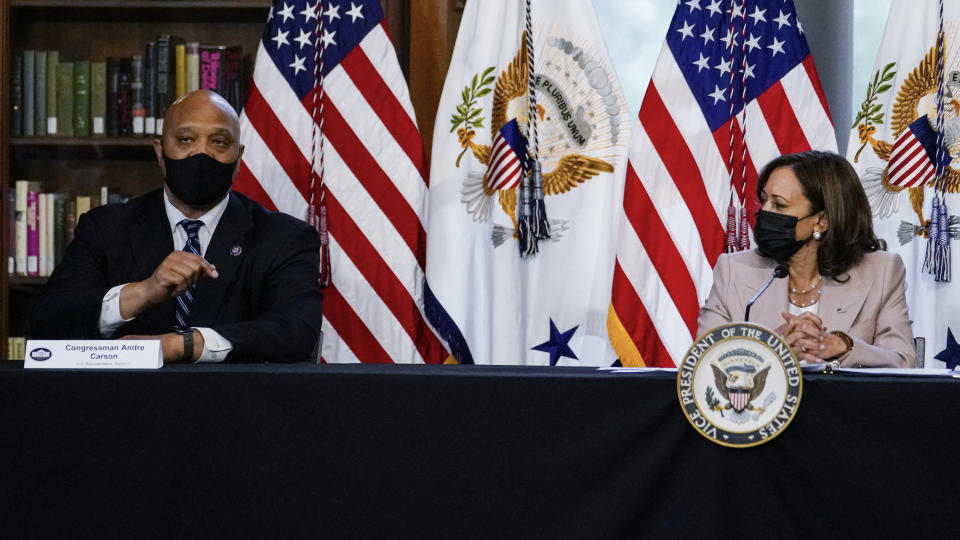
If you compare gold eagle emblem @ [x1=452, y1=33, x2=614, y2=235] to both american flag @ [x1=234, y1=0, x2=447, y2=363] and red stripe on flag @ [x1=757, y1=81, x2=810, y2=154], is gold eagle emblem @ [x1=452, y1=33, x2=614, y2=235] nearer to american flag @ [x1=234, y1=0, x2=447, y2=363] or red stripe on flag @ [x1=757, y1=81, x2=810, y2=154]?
american flag @ [x1=234, y1=0, x2=447, y2=363]

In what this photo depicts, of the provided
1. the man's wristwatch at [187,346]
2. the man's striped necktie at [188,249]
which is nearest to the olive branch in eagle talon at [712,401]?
the man's wristwatch at [187,346]

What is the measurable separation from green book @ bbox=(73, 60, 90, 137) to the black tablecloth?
7.40 feet

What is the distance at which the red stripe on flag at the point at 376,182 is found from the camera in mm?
3518

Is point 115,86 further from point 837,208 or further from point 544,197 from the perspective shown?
point 837,208

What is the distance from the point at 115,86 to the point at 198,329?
190cm

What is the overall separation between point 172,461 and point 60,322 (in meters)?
0.92

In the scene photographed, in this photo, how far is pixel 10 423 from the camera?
1.64m

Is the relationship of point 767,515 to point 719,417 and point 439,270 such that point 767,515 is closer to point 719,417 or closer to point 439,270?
point 719,417

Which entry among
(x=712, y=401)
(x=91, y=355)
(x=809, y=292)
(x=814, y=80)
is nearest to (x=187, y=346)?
(x=91, y=355)

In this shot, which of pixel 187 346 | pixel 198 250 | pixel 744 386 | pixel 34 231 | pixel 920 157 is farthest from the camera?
pixel 34 231

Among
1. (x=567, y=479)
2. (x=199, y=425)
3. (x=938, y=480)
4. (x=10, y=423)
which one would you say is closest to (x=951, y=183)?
(x=938, y=480)

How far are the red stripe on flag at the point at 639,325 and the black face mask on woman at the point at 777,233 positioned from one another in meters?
0.82

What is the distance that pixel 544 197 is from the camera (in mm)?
3449

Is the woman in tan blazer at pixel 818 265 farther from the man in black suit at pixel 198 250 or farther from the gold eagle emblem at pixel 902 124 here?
the man in black suit at pixel 198 250
